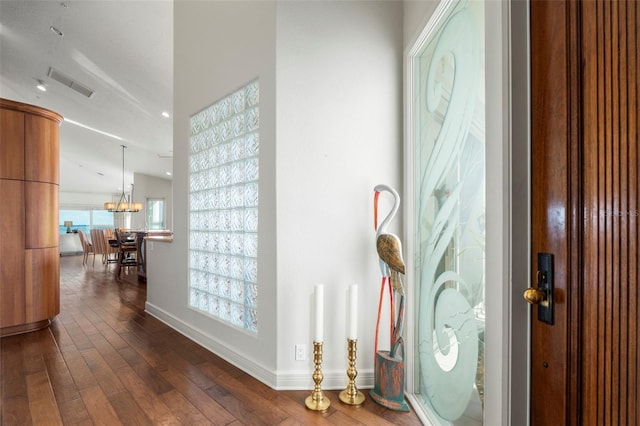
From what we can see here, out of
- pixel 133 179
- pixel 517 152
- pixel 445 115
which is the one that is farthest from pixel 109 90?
pixel 133 179

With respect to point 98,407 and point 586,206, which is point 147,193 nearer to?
point 98,407

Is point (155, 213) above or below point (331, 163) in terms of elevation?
below

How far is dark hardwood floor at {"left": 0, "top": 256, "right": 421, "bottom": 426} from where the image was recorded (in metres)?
1.64

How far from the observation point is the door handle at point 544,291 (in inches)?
32.1

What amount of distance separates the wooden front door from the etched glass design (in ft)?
1.25

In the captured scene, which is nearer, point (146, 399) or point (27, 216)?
point (146, 399)

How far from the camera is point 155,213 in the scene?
10359 millimetres

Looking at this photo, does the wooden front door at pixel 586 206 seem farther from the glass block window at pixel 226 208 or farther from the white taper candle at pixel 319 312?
the glass block window at pixel 226 208

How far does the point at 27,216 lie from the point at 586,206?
4.14 m

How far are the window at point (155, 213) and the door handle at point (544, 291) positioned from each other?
1127cm

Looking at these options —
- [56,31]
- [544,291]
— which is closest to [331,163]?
[544,291]

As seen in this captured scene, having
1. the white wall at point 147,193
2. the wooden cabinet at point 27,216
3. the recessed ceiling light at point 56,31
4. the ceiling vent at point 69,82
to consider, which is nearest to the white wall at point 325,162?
the wooden cabinet at point 27,216

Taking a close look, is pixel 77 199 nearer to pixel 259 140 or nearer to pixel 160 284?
pixel 160 284

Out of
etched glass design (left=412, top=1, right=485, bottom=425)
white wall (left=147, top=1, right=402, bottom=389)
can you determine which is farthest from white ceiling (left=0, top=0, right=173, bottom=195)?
etched glass design (left=412, top=1, right=485, bottom=425)
